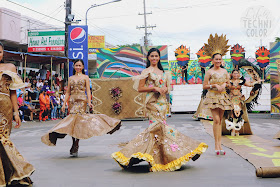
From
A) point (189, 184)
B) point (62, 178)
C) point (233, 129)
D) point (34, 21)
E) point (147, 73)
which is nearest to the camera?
point (189, 184)

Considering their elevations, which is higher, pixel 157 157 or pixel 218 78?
pixel 218 78

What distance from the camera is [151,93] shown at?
6.27 metres

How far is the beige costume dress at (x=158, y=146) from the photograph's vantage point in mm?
5797

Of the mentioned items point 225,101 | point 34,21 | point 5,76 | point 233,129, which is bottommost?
point 233,129

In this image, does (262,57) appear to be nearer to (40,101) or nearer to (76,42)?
(76,42)

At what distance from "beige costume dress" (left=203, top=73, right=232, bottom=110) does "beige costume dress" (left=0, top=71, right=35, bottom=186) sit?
393 centimetres

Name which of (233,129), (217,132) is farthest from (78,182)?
(233,129)

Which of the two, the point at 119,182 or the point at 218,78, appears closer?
the point at 119,182

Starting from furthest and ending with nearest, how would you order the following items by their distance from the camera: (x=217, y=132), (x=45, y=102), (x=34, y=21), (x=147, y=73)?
(x=34, y=21) < (x=45, y=102) < (x=217, y=132) < (x=147, y=73)

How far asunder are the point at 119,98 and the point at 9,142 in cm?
1483

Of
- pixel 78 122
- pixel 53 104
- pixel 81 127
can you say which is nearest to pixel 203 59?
pixel 53 104

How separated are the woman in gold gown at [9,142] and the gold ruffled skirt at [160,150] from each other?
5.09 feet

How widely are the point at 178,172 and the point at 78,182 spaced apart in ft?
4.82

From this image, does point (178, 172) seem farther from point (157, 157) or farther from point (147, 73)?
point (147, 73)
